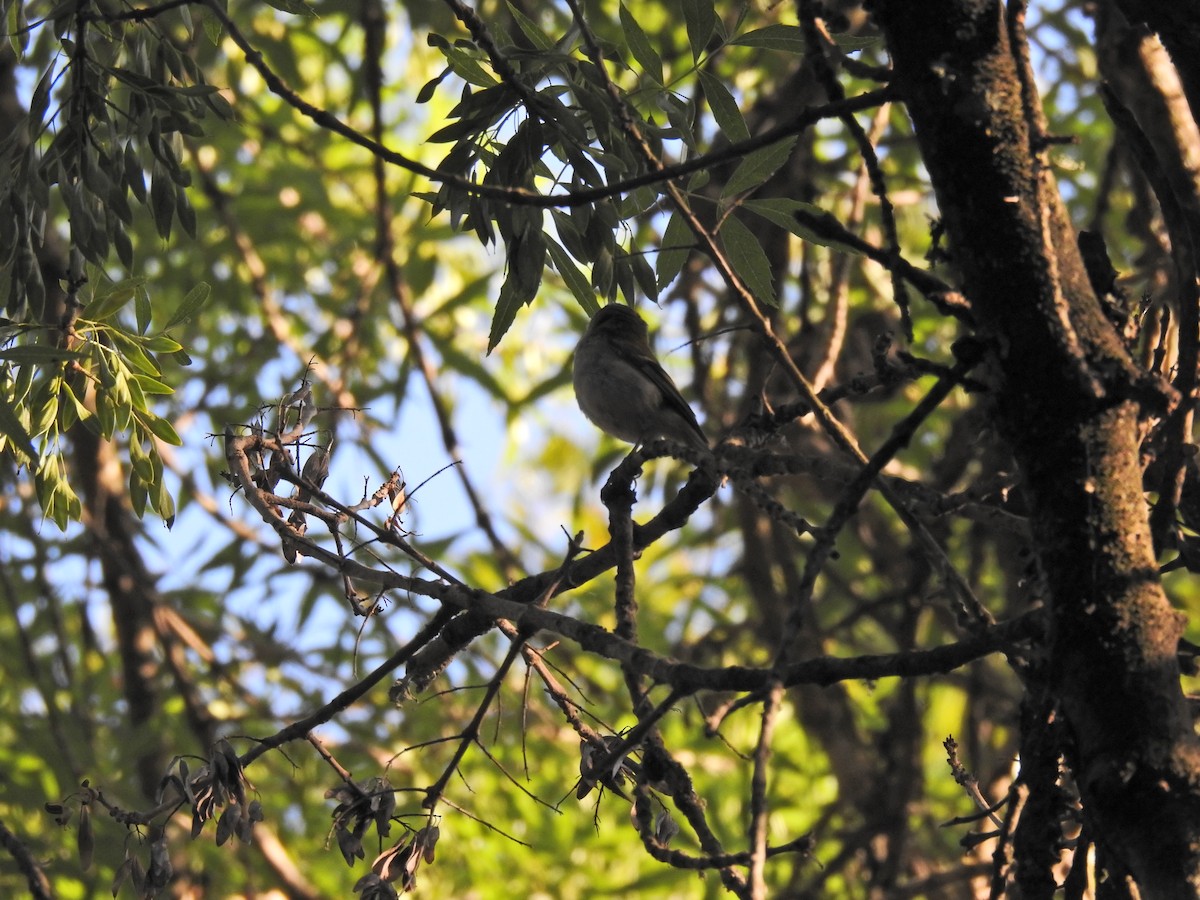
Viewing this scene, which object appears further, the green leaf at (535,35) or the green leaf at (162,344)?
the green leaf at (162,344)

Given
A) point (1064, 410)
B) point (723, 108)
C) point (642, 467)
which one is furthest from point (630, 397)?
point (1064, 410)

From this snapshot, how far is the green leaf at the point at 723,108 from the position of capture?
2453mm

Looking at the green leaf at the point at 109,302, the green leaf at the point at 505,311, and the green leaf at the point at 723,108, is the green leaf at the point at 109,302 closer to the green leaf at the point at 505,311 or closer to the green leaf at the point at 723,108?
the green leaf at the point at 505,311

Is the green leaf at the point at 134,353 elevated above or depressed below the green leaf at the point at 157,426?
above

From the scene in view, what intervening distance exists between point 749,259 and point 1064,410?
1.10 m

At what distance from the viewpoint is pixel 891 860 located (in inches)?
197

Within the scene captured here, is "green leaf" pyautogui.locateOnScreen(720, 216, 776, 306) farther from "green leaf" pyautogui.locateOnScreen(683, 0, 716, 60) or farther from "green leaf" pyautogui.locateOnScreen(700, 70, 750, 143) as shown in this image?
"green leaf" pyautogui.locateOnScreen(683, 0, 716, 60)

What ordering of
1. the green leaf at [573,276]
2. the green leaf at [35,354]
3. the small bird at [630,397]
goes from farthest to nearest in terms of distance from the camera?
the small bird at [630,397] < the green leaf at [573,276] < the green leaf at [35,354]

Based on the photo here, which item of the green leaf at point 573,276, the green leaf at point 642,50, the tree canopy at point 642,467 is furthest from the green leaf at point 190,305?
the green leaf at point 642,50

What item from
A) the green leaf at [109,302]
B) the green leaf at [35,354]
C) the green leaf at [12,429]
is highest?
the green leaf at [109,302]

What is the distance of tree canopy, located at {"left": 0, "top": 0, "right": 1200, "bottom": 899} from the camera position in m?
1.60

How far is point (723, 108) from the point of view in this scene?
2463 millimetres

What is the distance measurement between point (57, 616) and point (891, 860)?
3.67 metres

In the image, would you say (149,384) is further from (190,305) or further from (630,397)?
(630,397)
